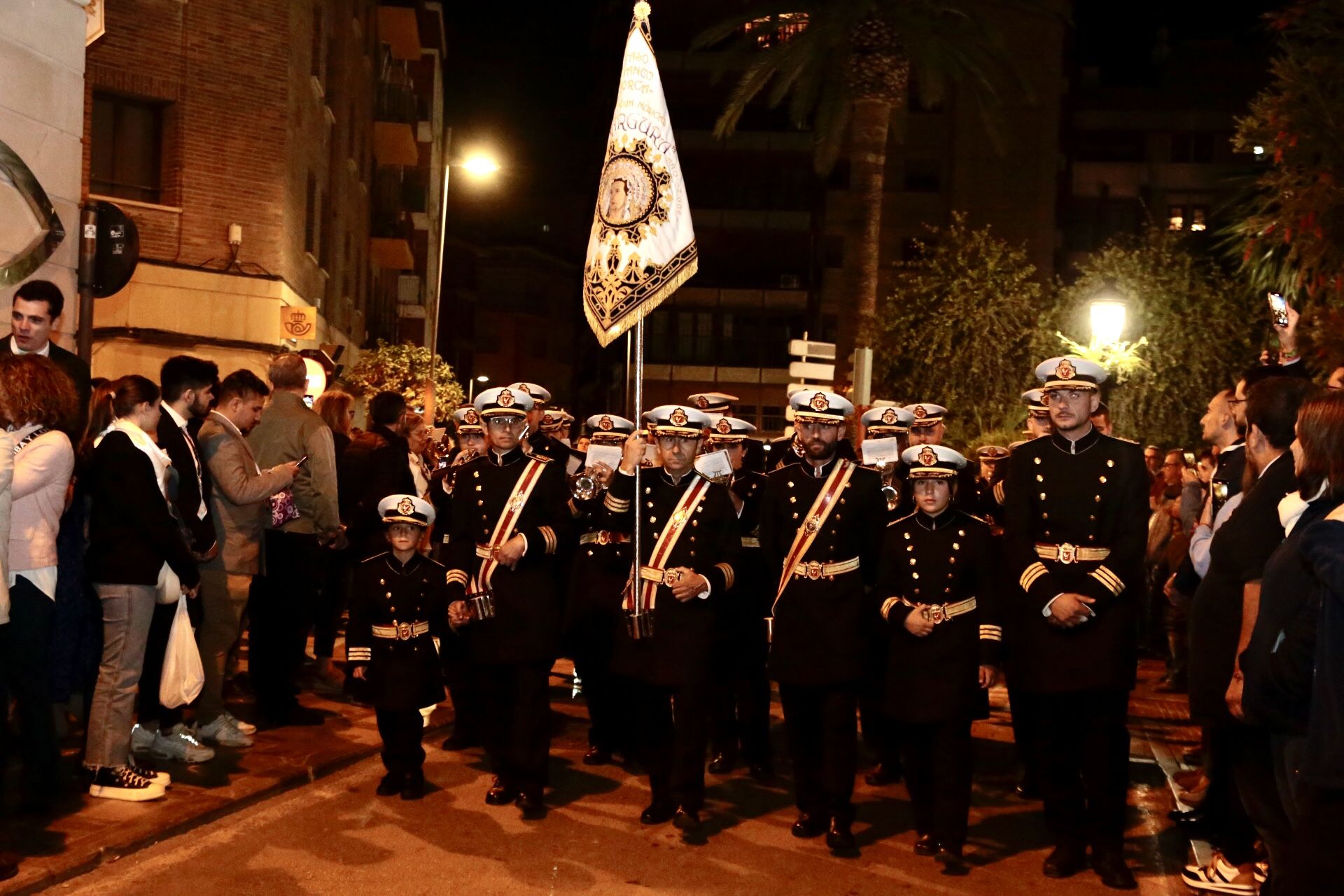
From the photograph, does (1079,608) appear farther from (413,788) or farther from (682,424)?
(413,788)

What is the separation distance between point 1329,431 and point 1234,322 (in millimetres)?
39504

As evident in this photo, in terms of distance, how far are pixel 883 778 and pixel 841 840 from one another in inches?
82.2

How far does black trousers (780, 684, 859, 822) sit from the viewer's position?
→ 26.2ft

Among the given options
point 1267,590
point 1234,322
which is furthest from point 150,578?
point 1234,322

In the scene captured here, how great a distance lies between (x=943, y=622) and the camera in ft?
26.1

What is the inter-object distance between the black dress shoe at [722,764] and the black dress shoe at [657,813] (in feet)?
5.56

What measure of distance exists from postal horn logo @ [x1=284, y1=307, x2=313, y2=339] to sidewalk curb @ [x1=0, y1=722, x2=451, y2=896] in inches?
657

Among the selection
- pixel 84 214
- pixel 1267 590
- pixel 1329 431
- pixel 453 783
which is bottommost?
pixel 453 783

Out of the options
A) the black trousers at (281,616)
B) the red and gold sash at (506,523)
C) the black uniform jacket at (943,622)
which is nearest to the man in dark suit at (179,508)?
the black trousers at (281,616)

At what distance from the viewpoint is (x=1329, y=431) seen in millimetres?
4867

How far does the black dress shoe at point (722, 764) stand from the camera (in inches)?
398

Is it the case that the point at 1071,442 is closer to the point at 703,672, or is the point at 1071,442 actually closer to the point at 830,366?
the point at 703,672

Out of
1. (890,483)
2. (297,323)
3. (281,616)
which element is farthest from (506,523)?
(297,323)

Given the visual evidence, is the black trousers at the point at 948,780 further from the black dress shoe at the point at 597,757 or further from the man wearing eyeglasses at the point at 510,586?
the black dress shoe at the point at 597,757
